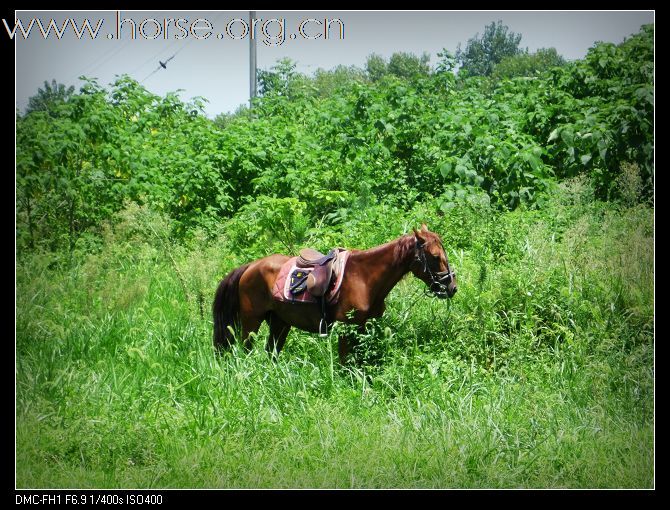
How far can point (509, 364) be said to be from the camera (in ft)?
20.5

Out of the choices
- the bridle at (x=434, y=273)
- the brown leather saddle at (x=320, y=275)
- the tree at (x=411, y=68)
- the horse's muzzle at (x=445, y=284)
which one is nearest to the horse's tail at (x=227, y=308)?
the brown leather saddle at (x=320, y=275)

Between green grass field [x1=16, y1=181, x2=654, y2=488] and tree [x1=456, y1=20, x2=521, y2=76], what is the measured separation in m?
1.84

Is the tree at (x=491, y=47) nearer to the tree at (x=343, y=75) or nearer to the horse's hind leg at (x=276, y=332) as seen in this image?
the tree at (x=343, y=75)

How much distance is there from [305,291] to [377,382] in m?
0.93

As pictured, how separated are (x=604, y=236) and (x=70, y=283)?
16.3 feet

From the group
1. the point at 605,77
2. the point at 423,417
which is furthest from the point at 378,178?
the point at 423,417

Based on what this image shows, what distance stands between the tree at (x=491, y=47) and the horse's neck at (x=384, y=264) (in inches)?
73.9

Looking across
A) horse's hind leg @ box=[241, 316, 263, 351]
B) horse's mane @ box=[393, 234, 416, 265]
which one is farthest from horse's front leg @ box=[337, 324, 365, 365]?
horse's hind leg @ box=[241, 316, 263, 351]

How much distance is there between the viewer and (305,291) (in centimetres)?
615

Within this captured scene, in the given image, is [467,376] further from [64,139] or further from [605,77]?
[605,77]

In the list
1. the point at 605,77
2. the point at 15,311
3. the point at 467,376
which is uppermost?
the point at 605,77

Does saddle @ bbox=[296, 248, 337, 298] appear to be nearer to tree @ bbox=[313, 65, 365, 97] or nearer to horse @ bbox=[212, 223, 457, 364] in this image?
horse @ bbox=[212, 223, 457, 364]

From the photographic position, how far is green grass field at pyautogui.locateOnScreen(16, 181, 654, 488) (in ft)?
15.7

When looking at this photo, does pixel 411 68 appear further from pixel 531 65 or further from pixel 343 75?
pixel 343 75
